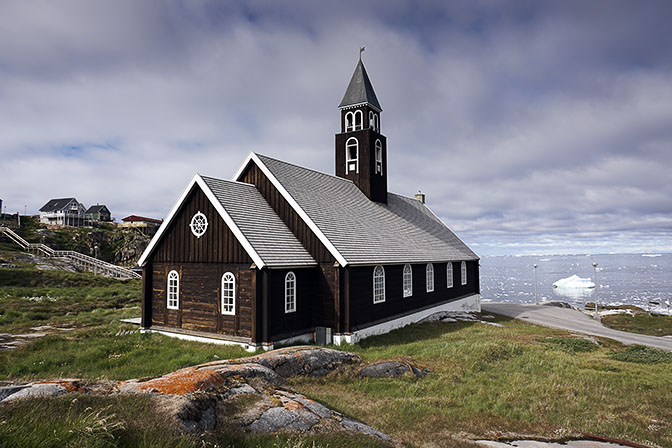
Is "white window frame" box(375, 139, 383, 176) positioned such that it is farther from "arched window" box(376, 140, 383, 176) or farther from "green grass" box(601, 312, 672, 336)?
"green grass" box(601, 312, 672, 336)

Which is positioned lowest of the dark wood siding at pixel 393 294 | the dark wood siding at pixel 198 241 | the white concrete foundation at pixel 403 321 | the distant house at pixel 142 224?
the white concrete foundation at pixel 403 321

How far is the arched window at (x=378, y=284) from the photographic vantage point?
2186cm

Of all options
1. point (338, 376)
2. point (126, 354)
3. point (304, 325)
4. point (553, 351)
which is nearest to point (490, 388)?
point (338, 376)

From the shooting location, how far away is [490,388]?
12438 mm

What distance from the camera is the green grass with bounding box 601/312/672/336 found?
3244cm

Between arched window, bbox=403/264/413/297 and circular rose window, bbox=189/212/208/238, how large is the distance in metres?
12.4

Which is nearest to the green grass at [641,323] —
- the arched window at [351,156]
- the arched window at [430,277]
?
the arched window at [430,277]

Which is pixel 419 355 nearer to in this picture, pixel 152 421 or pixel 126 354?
pixel 126 354

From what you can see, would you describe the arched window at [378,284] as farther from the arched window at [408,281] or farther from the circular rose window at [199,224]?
the circular rose window at [199,224]

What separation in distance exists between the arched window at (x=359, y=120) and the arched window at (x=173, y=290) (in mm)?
16462

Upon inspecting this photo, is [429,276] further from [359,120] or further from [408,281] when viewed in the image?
[359,120]

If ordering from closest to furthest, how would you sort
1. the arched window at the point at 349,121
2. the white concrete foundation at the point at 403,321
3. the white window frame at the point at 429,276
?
1. the white concrete foundation at the point at 403,321
2. the white window frame at the point at 429,276
3. the arched window at the point at 349,121

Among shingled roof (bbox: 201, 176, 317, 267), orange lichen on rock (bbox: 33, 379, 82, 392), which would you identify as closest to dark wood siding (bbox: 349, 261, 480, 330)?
shingled roof (bbox: 201, 176, 317, 267)

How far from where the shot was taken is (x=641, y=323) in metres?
36.2
